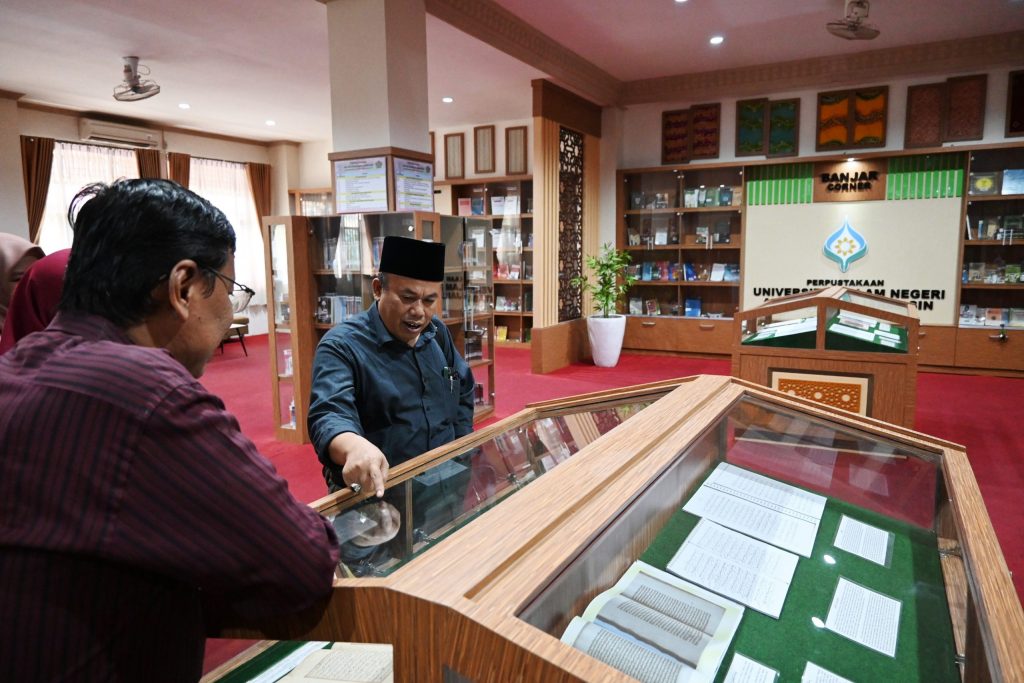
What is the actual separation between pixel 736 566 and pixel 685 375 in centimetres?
560

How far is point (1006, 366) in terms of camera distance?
6977 mm

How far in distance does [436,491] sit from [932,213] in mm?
7801

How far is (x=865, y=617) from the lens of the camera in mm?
1182

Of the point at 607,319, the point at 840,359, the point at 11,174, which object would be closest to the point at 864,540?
the point at 840,359

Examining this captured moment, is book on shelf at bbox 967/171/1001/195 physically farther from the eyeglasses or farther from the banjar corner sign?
the eyeglasses

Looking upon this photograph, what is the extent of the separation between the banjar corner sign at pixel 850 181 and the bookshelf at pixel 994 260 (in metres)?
0.87

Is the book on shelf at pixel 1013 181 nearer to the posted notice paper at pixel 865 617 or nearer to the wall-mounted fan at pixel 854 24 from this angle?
the wall-mounted fan at pixel 854 24

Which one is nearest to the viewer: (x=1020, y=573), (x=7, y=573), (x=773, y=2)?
(x=7, y=573)

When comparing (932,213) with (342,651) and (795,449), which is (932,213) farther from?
(342,651)

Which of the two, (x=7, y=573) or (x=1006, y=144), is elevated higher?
(x=1006, y=144)

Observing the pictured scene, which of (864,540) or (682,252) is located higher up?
(682,252)

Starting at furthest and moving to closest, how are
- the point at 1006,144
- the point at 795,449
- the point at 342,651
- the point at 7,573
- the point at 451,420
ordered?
the point at 1006,144, the point at 451,420, the point at 795,449, the point at 342,651, the point at 7,573

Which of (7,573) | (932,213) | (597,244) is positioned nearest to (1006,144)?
(932,213)

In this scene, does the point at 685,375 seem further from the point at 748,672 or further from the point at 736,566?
the point at 748,672
